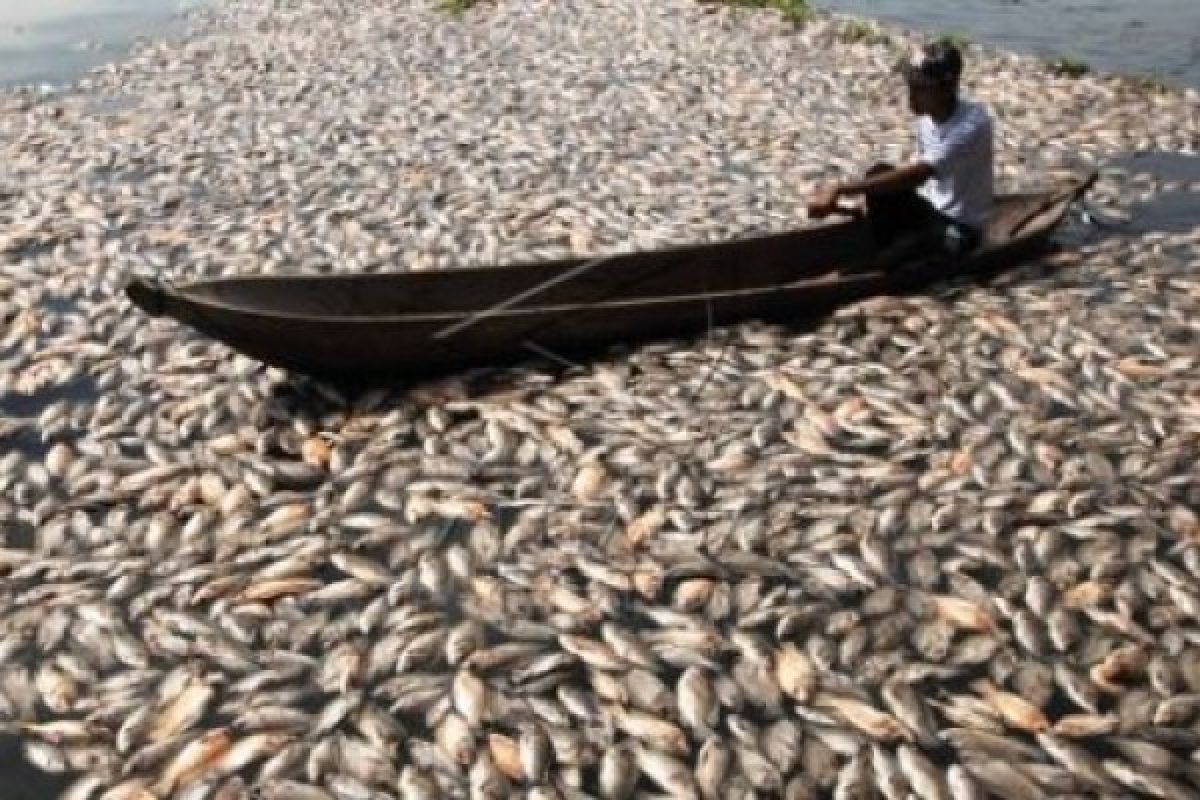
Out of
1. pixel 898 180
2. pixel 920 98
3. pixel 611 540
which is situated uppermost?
pixel 920 98

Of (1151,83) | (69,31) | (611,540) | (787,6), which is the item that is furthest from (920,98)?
(69,31)

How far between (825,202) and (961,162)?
3.94ft

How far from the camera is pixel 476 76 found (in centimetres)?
2020

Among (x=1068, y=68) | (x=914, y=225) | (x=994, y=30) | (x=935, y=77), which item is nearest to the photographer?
(x=935, y=77)

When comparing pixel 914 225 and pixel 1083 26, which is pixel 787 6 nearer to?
pixel 1083 26

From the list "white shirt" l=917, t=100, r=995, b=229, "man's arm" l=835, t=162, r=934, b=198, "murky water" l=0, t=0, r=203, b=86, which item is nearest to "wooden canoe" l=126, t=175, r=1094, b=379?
"white shirt" l=917, t=100, r=995, b=229

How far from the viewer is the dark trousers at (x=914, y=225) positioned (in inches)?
382

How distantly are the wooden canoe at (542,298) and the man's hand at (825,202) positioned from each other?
55cm

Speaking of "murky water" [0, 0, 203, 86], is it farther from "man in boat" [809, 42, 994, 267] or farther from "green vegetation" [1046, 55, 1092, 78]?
"man in boat" [809, 42, 994, 267]

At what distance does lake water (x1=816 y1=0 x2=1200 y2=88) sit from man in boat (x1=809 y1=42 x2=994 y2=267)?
440 inches

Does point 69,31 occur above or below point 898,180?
above

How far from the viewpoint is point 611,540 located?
22.1 feet

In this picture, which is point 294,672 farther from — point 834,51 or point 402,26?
point 402,26

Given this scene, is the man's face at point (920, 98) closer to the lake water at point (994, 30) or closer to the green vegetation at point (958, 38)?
the lake water at point (994, 30)
